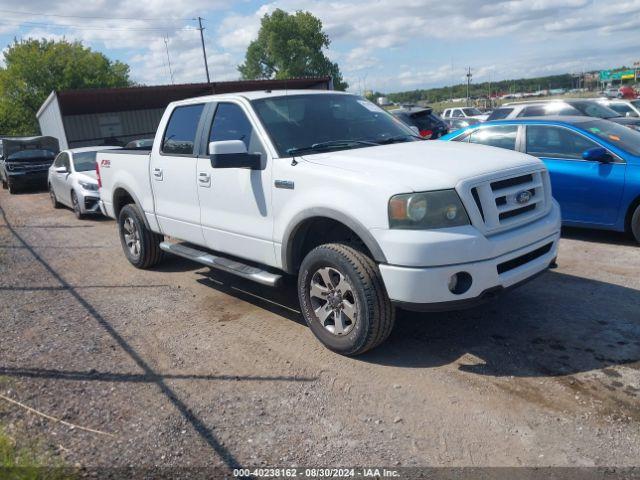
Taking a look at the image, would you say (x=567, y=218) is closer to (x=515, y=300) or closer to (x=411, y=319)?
(x=515, y=300)

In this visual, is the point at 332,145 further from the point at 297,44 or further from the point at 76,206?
the point at 297,44

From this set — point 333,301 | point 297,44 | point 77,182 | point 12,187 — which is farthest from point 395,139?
point 297,44

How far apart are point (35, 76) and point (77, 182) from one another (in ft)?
161

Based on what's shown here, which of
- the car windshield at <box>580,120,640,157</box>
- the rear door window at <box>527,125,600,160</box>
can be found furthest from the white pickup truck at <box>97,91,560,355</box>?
the car windshield at <box>580,120,640,157</box>

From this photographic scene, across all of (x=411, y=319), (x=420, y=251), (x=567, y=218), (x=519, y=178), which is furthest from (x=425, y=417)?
(x=567, y=218)

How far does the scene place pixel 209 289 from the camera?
6086 millimetres

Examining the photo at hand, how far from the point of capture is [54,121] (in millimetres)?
25000

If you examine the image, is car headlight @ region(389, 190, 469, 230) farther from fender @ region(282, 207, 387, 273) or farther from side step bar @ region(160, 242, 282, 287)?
side step bar @ region(160, 242, 282, 287)

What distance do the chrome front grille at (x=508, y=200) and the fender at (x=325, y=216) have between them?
0.68m

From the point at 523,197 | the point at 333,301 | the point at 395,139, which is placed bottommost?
the point at 333,301

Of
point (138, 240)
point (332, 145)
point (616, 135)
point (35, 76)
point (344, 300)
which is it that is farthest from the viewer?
point (35, 76)

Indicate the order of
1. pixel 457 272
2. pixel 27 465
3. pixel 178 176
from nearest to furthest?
pixel 27 465 < pixel 457 272 < pixel 178 176

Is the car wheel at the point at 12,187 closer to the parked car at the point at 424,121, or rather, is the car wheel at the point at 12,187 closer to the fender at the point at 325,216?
the parked car at the point at 424,121

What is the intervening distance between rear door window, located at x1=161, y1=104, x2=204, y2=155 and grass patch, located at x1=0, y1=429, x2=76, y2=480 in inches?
123
